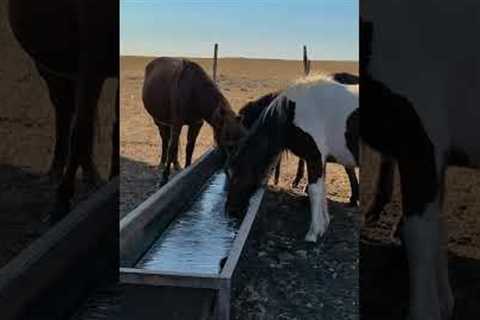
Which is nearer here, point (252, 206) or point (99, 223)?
point (99, 223)

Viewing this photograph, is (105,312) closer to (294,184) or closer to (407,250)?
(407,250)

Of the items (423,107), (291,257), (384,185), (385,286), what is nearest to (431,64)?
(423,107)

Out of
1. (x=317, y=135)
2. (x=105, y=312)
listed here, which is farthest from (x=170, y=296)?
(x=317, y=135)

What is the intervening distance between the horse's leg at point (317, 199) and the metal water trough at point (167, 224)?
14.4 inches

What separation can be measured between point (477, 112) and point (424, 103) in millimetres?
122

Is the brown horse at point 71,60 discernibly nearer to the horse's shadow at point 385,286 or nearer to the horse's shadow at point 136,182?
the horse's shadow at point 385,286

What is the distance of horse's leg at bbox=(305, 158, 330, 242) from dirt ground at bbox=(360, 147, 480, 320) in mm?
2604

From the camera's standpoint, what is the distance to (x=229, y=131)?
18.2 ft

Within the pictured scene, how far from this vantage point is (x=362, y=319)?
163cm

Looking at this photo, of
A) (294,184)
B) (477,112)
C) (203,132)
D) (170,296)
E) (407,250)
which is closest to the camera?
(477,112)

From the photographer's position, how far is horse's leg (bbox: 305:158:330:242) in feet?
13.9

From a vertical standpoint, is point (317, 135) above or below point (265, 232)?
above

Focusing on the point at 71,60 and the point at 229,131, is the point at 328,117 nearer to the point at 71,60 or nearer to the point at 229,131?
the point at 229,131

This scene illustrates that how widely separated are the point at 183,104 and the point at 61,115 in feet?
14.3
